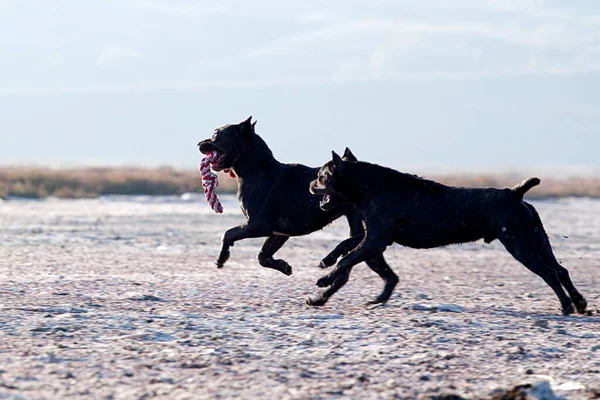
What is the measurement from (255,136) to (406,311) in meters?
2.48

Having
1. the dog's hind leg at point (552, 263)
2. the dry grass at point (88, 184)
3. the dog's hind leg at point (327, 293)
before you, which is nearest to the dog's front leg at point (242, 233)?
the dog's hind leg at point (327, 293)

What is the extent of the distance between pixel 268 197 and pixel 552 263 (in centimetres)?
287

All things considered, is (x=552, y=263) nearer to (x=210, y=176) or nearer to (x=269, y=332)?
(x=269, y=332)

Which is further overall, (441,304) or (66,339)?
(441,304)

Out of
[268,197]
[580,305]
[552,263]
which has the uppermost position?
[268,197]

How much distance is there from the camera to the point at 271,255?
1034 cm

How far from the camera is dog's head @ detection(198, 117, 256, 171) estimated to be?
1020 cm

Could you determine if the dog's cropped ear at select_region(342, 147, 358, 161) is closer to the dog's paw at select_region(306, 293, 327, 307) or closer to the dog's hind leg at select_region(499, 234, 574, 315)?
the dog's paw at select_region(306, 293, 327, 307)

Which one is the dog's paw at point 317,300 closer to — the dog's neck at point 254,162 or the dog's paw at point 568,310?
the dog's neck at point 254,162

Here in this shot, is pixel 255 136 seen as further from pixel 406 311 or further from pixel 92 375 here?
pixel 92 375

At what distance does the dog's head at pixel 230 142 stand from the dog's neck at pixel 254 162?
0.15 feet

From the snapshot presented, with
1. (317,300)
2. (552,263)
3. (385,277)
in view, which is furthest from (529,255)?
(317,300)

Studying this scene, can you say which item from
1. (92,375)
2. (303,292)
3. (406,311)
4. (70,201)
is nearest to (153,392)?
(92,375)

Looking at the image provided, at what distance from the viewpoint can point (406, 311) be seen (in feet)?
30.2
